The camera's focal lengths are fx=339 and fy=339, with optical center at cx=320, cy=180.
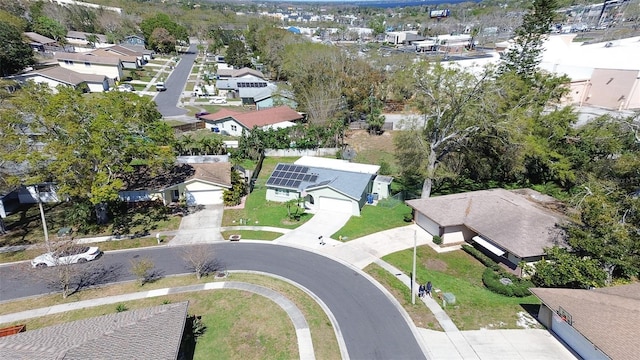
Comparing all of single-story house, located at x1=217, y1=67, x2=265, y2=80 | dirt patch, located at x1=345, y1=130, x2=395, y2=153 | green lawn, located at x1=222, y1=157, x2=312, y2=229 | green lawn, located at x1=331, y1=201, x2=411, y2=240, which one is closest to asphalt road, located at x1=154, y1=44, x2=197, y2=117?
single-story house, located at x1=217, y1=67, x2=265, y2=80

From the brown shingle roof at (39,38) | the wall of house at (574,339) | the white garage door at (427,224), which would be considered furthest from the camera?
the brown shingle roof at (39,38)

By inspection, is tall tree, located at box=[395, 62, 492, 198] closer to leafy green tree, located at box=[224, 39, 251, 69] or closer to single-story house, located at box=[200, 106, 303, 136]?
single-story house, located at box=[200, 106, 303, 136]

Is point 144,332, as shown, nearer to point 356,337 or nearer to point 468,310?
point 356,337

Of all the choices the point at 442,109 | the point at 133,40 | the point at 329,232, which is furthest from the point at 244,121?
the point at 133,40

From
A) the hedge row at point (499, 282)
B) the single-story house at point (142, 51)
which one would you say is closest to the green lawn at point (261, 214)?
the hedge row at point (499, 282)

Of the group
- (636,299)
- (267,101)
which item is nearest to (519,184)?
(636,299)

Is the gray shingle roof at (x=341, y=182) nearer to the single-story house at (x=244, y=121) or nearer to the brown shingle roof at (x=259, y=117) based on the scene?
the single-story house at (x=244, y=121)
